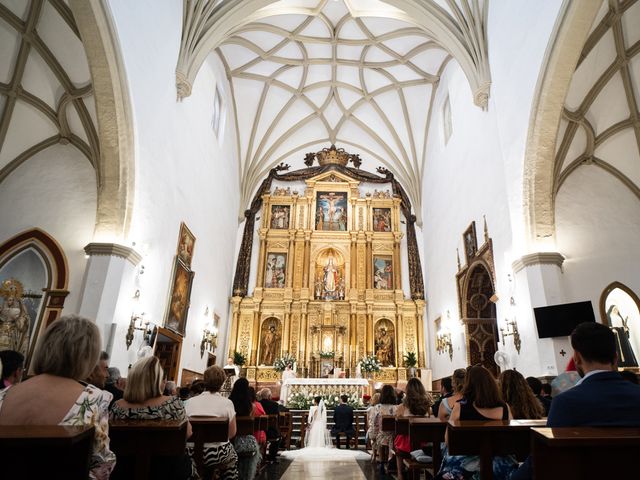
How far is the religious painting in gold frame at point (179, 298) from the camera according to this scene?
36.2ft

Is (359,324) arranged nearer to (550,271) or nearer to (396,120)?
(396,120)

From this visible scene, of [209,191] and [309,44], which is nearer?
[209,191]

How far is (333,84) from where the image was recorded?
18.5 meters

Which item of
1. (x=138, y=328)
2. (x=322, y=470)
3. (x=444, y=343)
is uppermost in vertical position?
(x=444, y=343)

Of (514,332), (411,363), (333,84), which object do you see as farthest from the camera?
(333,84)

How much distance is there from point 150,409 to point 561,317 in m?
6.62

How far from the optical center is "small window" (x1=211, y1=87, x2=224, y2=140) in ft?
50.6

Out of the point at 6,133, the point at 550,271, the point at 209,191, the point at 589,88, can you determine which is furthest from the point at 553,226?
the point at 6,133

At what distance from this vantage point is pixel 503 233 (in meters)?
9.54

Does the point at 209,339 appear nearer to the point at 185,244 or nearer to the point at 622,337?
the point at 185,244

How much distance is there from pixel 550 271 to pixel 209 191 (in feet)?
34.2

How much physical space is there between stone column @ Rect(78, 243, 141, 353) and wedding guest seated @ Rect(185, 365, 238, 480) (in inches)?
176

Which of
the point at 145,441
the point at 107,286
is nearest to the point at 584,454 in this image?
the point at 145,441

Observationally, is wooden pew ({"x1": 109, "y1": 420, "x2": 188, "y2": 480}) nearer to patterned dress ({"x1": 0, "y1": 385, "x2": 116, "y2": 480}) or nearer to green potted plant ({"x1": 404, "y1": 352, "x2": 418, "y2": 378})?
patterned dress ({"x1": 0, "y1": 385, "x2": 116, "y2": 480})
